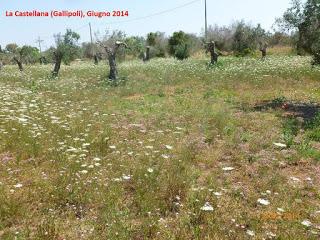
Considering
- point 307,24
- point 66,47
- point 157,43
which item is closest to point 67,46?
point 66,47

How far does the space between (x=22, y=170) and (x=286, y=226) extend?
6389mm

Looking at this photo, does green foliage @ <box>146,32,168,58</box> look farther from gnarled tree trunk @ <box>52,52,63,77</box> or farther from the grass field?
the grass field

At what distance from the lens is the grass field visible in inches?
273

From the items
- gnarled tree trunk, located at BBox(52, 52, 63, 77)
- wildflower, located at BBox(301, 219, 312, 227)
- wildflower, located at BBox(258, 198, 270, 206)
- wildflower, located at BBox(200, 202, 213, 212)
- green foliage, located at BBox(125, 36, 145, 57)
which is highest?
green foliage, located at BBox(125, 36, 145, 57)

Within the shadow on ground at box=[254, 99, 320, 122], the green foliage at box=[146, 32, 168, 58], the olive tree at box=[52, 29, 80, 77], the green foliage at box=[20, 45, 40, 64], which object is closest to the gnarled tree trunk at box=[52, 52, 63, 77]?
the olive tree at box=[52, 29, 80, 77]

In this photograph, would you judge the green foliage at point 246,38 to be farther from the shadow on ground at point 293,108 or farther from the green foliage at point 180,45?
the shadow on ground at point 293,108

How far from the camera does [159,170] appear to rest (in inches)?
360

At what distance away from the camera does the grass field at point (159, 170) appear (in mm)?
6934

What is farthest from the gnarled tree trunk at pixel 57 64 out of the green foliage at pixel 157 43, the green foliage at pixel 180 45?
the green foliage at pixel 157 43

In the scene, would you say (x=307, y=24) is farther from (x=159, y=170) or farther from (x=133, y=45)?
(x=133, y=45)

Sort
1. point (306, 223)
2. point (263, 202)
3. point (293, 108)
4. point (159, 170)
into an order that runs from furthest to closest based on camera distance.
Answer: point (293, 108)
point (159, 170)
point (263, 202)
point (306, 223)

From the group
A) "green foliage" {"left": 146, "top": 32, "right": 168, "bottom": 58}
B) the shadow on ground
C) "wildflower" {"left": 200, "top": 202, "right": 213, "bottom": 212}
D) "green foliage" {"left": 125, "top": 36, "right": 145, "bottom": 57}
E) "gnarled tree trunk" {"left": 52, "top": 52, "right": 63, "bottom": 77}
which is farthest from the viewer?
"green foliage" {"left": 146, "top": 32, "right": 168, "bottom": 58}

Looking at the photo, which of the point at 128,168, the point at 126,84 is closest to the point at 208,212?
the point at 128,168

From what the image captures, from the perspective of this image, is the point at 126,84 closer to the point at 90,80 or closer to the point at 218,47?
the point at 90,80
